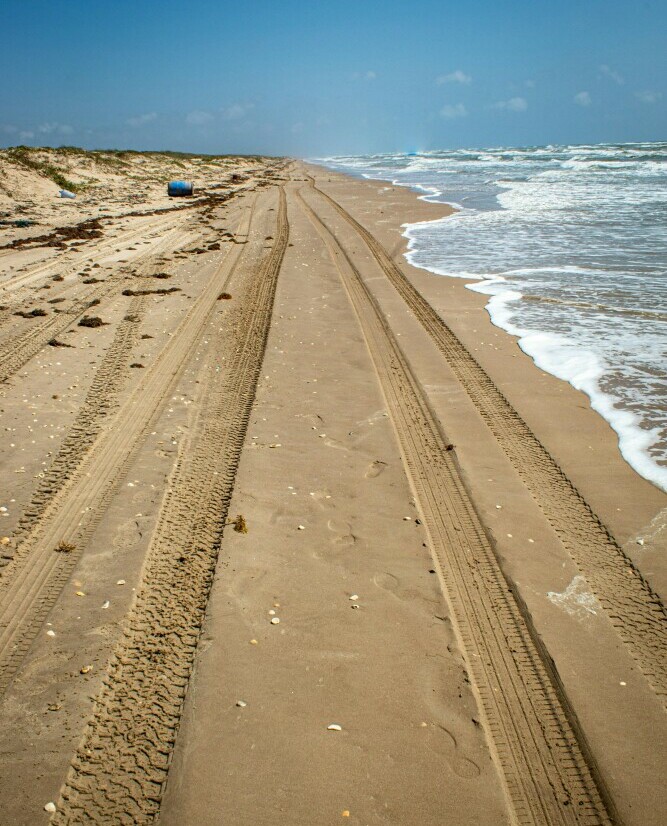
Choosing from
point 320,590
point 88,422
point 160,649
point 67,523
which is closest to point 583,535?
point 320,590

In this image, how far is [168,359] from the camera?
806 cm

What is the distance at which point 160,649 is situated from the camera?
350cm

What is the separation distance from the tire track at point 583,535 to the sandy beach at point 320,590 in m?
0.02

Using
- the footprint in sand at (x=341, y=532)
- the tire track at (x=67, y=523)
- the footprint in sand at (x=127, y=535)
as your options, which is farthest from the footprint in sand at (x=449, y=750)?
the footprint in sand at (x=127, y=535)

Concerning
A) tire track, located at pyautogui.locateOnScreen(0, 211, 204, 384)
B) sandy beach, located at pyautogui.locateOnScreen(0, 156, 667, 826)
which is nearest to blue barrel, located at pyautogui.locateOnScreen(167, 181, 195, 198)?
tire track, located at pyautogui.locateOnScreen(0, 211, 204, 384)

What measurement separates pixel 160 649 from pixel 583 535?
3131mm

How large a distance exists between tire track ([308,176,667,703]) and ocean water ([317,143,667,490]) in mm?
897

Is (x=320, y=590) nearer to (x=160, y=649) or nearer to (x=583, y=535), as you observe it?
(x=160, y=649)

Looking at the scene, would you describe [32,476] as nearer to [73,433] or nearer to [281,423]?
[73,433]

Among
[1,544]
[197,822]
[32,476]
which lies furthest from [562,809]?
[32,476]

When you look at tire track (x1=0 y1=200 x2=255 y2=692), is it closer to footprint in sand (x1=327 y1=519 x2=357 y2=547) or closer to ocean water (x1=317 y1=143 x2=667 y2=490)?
footprint in sand (x1=327 y1=519 x2=357 y2=547)

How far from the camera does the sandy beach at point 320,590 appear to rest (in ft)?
9.25

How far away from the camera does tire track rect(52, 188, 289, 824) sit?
2727 millimetres

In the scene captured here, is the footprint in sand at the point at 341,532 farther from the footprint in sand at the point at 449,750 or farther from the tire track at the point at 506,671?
the footprint in sand at the point at 449,750
